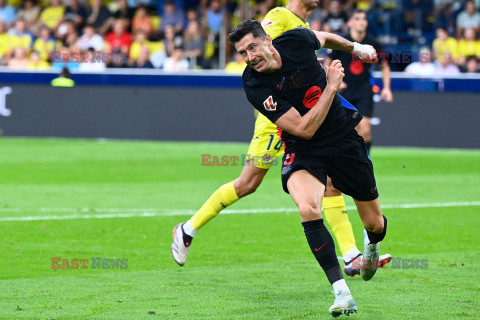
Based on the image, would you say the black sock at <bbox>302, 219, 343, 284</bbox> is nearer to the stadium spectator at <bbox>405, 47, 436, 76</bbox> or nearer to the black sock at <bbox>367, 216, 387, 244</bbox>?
the black sock at <bbox>367, 216, 387, 244</bbox>

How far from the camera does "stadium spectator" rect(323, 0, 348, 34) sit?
19547 mm

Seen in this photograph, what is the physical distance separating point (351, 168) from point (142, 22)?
54.1ft

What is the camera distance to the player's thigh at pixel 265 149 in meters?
7.03

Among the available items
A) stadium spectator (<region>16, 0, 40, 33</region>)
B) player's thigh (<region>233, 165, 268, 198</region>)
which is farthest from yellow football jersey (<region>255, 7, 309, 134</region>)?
stadium spectator (<region>16, 0, 40, 33</region>)

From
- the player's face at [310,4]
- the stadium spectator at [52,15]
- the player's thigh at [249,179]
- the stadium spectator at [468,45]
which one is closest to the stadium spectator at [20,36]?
the stadium spectator at [52,15]

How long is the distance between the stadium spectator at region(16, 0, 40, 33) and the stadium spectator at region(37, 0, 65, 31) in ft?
0.56

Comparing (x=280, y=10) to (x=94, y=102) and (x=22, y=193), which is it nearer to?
(x=22, y=193)

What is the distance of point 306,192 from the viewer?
544 cm

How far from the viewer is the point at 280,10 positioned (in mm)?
7566

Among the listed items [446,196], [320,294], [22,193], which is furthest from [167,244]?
[446,196]

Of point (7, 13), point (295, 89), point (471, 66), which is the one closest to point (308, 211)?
point (295, 89)

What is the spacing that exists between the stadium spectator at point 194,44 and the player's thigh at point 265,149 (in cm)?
1295

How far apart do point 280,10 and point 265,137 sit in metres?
1.20
